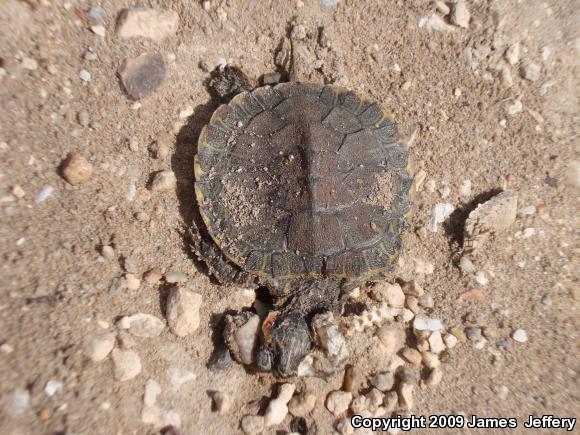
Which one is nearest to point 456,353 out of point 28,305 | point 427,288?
point 427,288

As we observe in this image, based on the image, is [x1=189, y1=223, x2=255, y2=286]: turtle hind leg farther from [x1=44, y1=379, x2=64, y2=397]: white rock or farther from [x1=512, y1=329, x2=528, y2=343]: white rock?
[x1=512, y1=329, x2=528, y2=343]: white rock

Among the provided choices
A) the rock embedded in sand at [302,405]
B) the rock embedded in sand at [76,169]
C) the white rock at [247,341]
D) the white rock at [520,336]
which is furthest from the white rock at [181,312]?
the white rock at [520,336]

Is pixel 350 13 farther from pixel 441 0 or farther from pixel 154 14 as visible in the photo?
pixel 154 14

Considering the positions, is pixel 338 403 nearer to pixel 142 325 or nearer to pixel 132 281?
pixel 142 325

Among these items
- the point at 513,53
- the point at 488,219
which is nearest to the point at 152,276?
→ the point at 488,219

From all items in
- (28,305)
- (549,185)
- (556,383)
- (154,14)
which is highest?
(154,14)

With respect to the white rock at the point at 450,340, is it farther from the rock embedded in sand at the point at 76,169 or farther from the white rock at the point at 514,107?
the rock embedded in sand at the point at 76,169

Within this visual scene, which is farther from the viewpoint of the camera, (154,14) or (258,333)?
(154,14)
